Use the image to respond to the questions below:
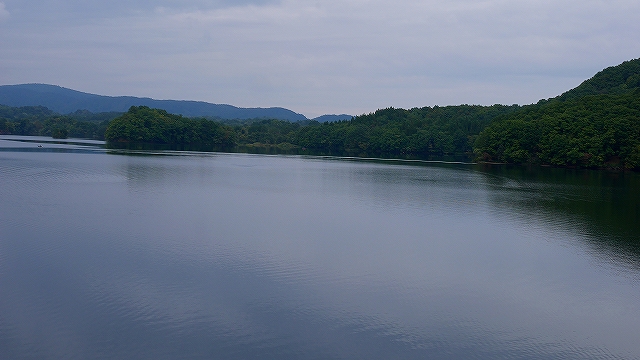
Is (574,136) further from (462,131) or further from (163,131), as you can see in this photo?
(163,131)

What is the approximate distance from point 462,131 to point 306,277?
7213cm

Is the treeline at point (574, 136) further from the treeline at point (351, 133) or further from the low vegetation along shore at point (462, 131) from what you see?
the treeline at point (351, 133)

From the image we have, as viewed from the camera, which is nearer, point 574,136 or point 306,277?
point 306,277

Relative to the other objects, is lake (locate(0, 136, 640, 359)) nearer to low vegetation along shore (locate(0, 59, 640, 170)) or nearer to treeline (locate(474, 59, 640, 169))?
treeline (locate(474, 59, 640, 169))

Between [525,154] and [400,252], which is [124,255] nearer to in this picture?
[400,252]

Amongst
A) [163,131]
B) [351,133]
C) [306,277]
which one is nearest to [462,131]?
[351,133]

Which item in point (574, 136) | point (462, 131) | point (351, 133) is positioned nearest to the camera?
point (574, 136)

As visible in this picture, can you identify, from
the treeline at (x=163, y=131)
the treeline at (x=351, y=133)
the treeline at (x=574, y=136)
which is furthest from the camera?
the treeline at (x=163, y=131)

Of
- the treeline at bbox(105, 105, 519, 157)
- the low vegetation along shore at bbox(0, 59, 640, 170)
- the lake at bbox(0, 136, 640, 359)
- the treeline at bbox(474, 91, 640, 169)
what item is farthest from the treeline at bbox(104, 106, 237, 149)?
the lake at bbox(0, 136, 640, 359)

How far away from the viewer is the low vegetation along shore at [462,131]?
4772 cm

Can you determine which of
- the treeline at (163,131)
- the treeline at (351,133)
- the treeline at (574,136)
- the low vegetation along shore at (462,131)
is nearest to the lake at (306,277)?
the treeline at (574,136)

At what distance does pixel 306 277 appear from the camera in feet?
37.2

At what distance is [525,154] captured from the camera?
5253 centimetres

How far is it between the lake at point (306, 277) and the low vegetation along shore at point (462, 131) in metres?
29.1
